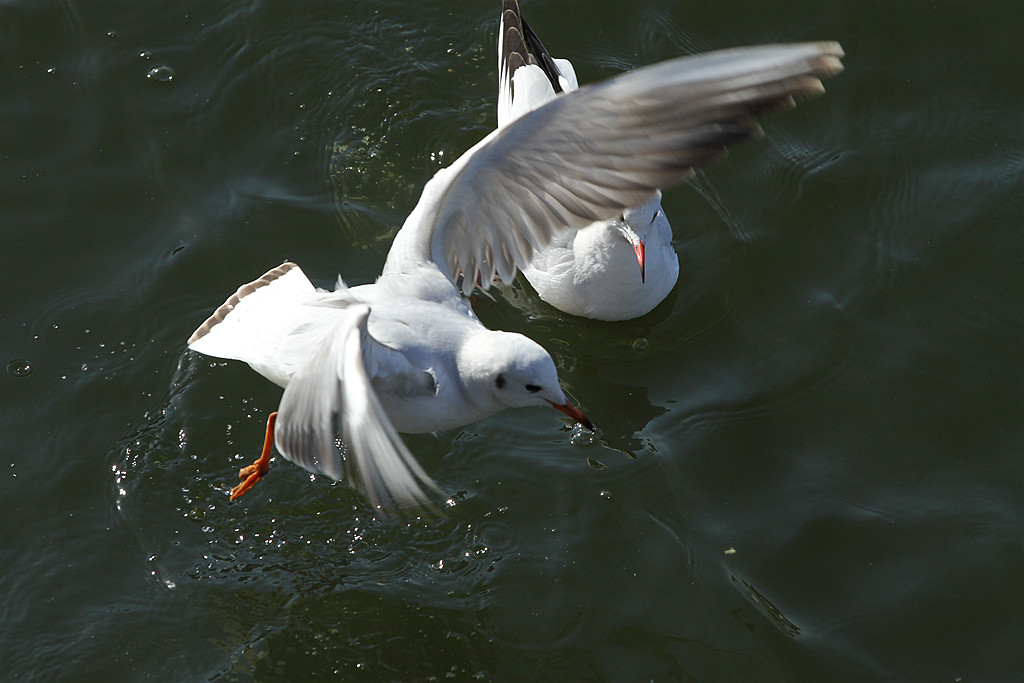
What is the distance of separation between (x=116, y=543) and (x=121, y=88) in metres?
2.76

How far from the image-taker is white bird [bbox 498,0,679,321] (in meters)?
5.00

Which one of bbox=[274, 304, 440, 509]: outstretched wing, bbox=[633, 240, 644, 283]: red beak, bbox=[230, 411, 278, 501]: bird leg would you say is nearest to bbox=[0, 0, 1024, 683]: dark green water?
bbox=[230, 411, 278, 501]: bird leg

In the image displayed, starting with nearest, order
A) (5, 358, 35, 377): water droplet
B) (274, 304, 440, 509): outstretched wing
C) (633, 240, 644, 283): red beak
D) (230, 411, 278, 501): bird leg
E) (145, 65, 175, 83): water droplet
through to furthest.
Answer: (274, 304, 440, 509): outstretched wing, (230, 411, 278, 501): bird leg, (5, 358, 35, 377): water droplet, (633, 240, 644, 283): red beak, (145, 65, 175, 83): water droplet

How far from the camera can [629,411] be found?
15.8ft

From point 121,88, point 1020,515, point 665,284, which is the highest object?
point 121,88

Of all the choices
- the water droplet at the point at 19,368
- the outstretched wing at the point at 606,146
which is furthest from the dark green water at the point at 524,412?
the outstretched wing at the point at 606,146

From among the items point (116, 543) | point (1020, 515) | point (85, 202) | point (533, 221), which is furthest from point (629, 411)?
point (85, 202)

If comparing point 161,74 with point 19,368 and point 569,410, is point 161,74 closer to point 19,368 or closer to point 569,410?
point 19,368

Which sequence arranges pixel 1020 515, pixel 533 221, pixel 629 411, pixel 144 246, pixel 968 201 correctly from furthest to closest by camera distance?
pixel 968 201
pixel 144 246
pixel 629 411
pixel 1020 515
pixel 533 221

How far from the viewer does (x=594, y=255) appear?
16.7 ft

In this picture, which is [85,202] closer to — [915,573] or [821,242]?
[821,242]

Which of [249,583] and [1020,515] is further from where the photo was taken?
[1020,515]

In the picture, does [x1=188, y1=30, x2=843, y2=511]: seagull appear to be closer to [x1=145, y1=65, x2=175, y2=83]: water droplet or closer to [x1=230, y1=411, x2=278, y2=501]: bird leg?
[x1=230, y1=411, x2=278, y2=501]: bird leg

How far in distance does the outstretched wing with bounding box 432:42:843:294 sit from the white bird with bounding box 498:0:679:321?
87cm
